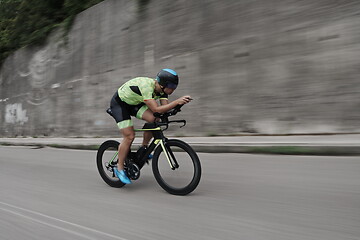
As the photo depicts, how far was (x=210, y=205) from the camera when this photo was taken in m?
3.24

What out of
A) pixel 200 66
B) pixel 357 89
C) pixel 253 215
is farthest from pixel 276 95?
pixel 253 215

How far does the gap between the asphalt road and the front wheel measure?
5.7 inches

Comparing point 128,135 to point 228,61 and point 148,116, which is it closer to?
point 148,116

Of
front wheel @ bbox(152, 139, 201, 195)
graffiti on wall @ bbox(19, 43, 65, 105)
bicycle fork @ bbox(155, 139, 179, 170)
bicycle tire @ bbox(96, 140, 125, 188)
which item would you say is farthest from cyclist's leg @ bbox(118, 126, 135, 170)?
graffiti on wall @ bbox(19, 43, 65, 105)

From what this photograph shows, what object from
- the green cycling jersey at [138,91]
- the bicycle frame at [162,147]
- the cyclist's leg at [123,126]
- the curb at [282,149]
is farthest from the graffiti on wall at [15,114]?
the bicycle frame at [162,147]

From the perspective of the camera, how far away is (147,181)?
452 cm

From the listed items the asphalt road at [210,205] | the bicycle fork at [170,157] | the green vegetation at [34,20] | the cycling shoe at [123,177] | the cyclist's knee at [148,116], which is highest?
the green vegetation at [34,20]

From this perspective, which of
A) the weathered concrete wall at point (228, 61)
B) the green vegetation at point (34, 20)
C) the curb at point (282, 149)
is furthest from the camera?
the green vegetation at point (34, 20)

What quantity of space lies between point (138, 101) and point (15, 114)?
17340mm

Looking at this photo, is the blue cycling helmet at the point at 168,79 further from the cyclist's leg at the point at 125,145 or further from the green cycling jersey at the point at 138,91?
the cyclist's leg at the point at 125,145

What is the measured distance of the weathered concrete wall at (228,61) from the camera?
6.88 metres

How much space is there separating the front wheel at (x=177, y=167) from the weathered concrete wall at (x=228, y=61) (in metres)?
4.65

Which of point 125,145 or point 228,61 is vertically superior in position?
Result: point 228,61

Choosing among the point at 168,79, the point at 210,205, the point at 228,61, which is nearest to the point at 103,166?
the point at 168,79
